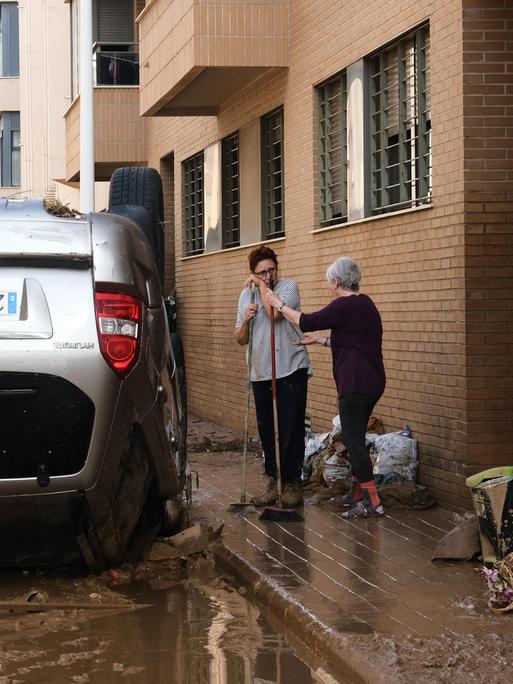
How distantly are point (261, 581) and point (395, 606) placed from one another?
93 centimetres

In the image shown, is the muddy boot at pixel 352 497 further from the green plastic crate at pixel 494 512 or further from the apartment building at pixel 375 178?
the green plastic crate at pixel 494 512

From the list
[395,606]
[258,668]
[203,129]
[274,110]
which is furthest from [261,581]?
[203,129]

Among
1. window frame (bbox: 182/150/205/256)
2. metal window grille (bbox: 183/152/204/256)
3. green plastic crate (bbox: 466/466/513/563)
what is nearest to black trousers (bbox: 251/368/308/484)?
green plastic crate (bbox: 466/466/513/563)

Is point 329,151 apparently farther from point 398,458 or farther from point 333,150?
point 398,458

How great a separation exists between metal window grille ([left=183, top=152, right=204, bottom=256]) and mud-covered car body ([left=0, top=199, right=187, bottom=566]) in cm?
1216

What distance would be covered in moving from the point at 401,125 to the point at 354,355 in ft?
8.42

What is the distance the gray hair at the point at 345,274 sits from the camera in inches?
359

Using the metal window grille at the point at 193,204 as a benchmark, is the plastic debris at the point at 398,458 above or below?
below

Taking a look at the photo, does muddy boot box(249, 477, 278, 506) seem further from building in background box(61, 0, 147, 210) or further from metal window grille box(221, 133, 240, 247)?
building in background box(61, 0, 147, 210)

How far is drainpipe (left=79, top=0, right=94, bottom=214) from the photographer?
1897 centimetres

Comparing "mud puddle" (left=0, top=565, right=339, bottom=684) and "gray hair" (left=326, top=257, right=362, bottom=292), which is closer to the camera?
"mud puddle" (left=0, top=565, right=339, bottom=684)

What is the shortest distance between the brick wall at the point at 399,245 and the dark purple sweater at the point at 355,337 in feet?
2.03

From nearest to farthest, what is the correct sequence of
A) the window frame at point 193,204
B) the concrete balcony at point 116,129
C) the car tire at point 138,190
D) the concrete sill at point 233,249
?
the car tire at point 138,190
the concrete sill at point 233,249
the window frame at point 193,204
the concrete balcony at point 116,129

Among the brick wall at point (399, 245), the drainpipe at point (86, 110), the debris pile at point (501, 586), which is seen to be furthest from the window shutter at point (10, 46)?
the debris pile at point (501, 586)
